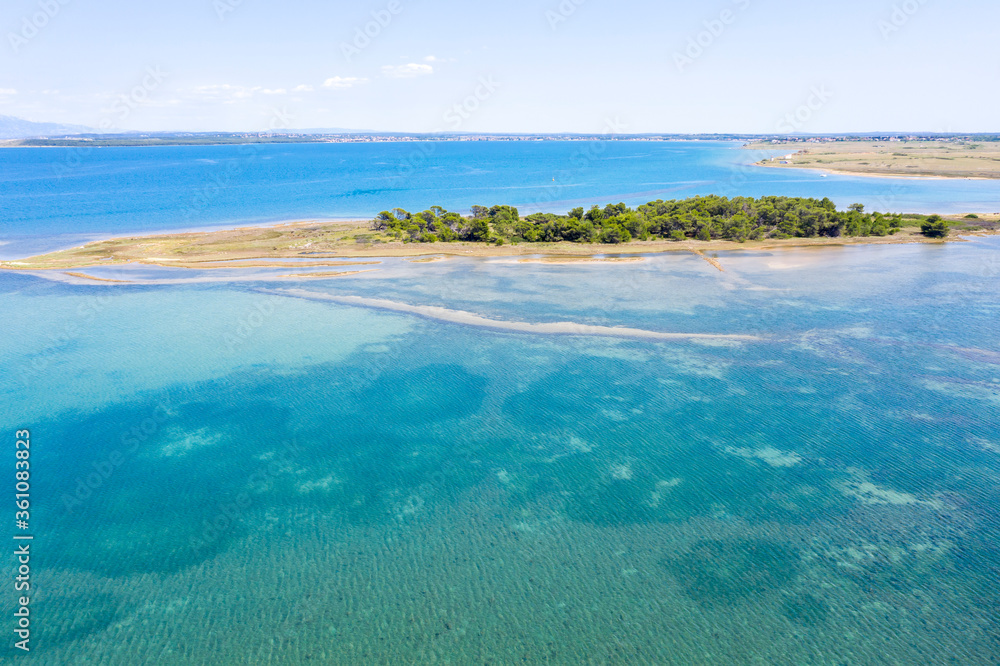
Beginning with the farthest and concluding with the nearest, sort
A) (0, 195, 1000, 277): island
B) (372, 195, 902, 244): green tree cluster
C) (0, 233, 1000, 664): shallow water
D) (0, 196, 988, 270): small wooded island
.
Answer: (372, 195, 902, 244): green tree cluster, (0, 196, 988, 270): small wooded island, (0, 195, 1000, 277): island, (0, 233, 1000, 664): shallow water

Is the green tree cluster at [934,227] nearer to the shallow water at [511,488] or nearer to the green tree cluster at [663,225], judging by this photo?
the green tree cluster at [663,225]

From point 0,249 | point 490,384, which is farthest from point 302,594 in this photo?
point 0,249

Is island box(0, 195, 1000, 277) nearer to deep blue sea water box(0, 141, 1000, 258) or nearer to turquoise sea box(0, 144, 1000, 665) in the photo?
deep blue sea water box(0, 141, 1000, 258)

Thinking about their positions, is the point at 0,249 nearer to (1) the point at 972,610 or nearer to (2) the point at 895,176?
(1) the point at 972,610

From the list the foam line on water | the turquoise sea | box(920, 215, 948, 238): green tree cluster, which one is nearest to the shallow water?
the turquoise sea

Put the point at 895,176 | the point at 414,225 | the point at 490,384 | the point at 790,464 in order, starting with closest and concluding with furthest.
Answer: the point at 790,464, the point at 490,384, the point at 414,225, the point at 895,176

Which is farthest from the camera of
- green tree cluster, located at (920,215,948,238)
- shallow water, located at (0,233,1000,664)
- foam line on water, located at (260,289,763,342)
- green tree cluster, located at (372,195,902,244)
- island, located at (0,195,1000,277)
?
green tree cluster, located at (372,195,902,244)

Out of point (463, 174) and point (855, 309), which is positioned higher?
point (463, 174)
